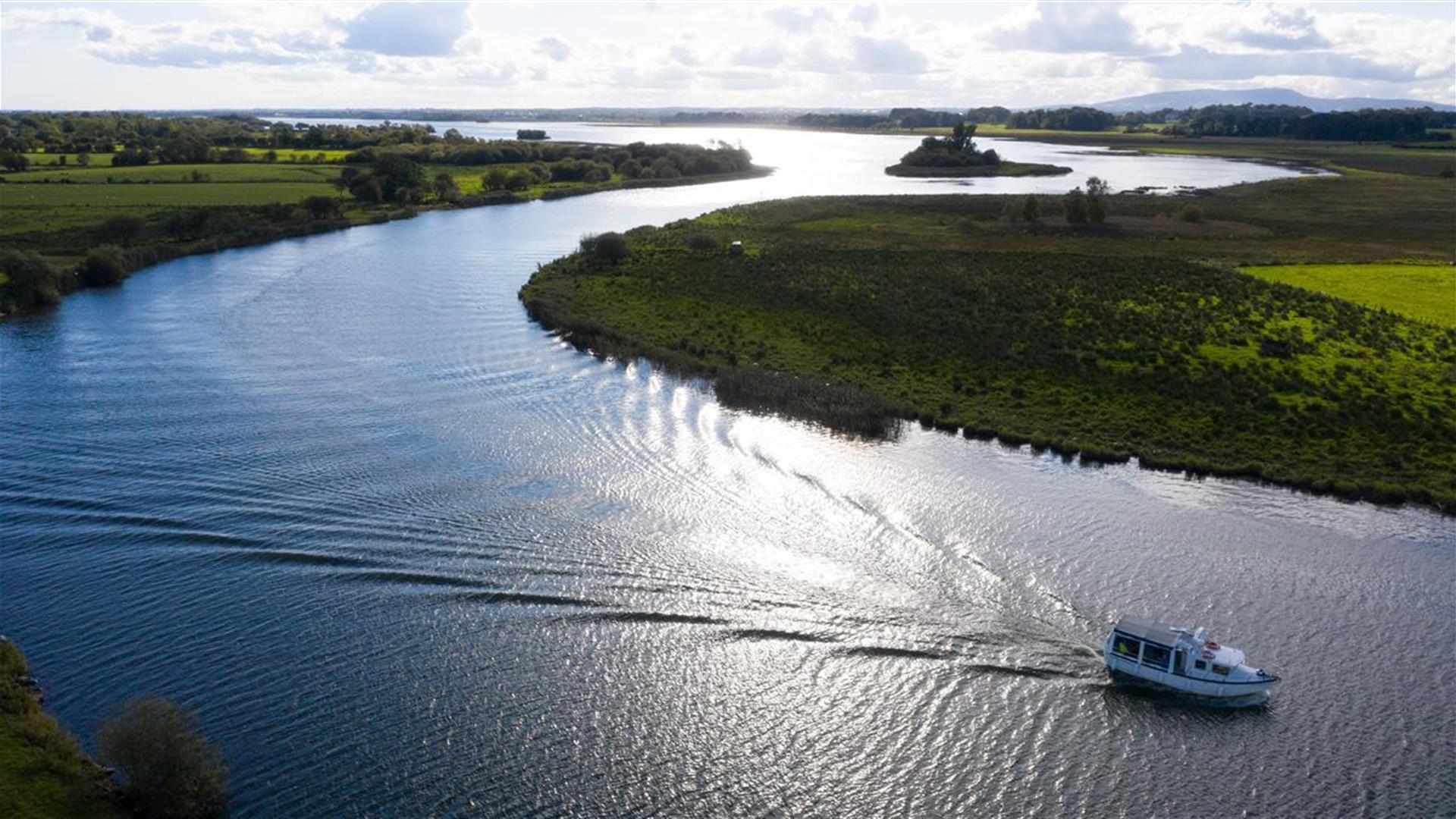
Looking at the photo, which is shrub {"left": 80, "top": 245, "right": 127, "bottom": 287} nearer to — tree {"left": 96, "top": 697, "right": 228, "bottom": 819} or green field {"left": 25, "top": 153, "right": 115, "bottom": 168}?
tree {"left": 96, "top": 697, "right": 228, "bottom": 819}

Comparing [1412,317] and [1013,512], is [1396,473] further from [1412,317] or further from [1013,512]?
[1412,317]

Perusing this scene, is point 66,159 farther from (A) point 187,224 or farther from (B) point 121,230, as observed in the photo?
(B) point 121,230

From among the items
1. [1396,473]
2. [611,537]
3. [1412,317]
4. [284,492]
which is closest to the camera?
[611,537]

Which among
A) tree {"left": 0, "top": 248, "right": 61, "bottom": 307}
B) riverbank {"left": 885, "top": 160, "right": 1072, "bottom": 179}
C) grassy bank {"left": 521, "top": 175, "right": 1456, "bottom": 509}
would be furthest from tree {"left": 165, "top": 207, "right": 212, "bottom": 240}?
riverbank {"left": 885, "top": 160, "right": 1072, "bottom": 179}

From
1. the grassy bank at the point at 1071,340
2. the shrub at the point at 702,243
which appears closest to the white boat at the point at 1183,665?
the grassy bank at the point at 1071,340

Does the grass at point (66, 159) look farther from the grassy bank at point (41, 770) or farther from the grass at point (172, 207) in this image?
the grassy bank at point (41, 770)

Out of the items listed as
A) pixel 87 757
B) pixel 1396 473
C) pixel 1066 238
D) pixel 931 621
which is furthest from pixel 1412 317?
pixel 87 757
